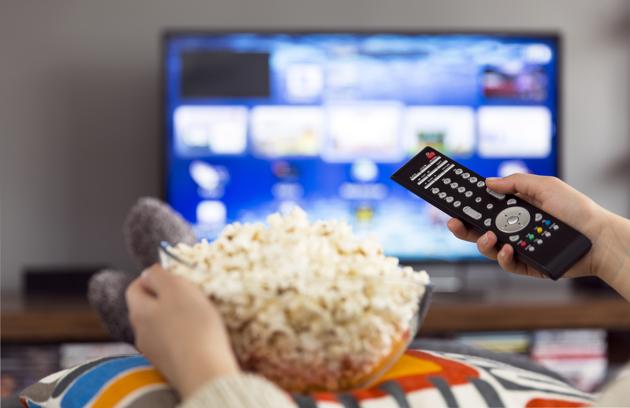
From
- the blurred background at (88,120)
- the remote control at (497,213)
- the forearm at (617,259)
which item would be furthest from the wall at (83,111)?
the forearm at (617,259)

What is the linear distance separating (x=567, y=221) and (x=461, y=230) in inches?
3.9

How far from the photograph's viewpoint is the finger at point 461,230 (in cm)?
89

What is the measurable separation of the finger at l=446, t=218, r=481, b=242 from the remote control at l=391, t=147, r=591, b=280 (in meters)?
0.01

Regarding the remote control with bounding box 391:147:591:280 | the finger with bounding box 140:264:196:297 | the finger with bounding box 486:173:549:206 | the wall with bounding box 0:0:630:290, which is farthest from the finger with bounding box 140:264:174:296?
the wall with bounding box 0:0:630:290

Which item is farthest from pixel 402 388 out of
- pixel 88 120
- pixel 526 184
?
pixel 88 120

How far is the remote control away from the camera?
0.75 m

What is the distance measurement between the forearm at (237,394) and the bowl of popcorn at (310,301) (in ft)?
0.15

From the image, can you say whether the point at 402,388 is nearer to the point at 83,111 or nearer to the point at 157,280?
the point at 157,280

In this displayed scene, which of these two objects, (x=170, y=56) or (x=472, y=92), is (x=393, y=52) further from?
(x=170, y=56)

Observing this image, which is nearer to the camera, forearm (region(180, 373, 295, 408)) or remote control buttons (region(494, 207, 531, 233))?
forearm (region(180, 373, 295, 408))

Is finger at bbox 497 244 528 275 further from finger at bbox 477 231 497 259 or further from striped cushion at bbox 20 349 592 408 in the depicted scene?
striped cushion at bbox 20 349 592 408

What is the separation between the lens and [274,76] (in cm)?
273

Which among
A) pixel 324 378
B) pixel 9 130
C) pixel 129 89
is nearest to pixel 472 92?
pixel 129 89

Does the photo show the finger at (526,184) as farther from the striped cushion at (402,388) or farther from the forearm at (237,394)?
the forearm at (237,394)
